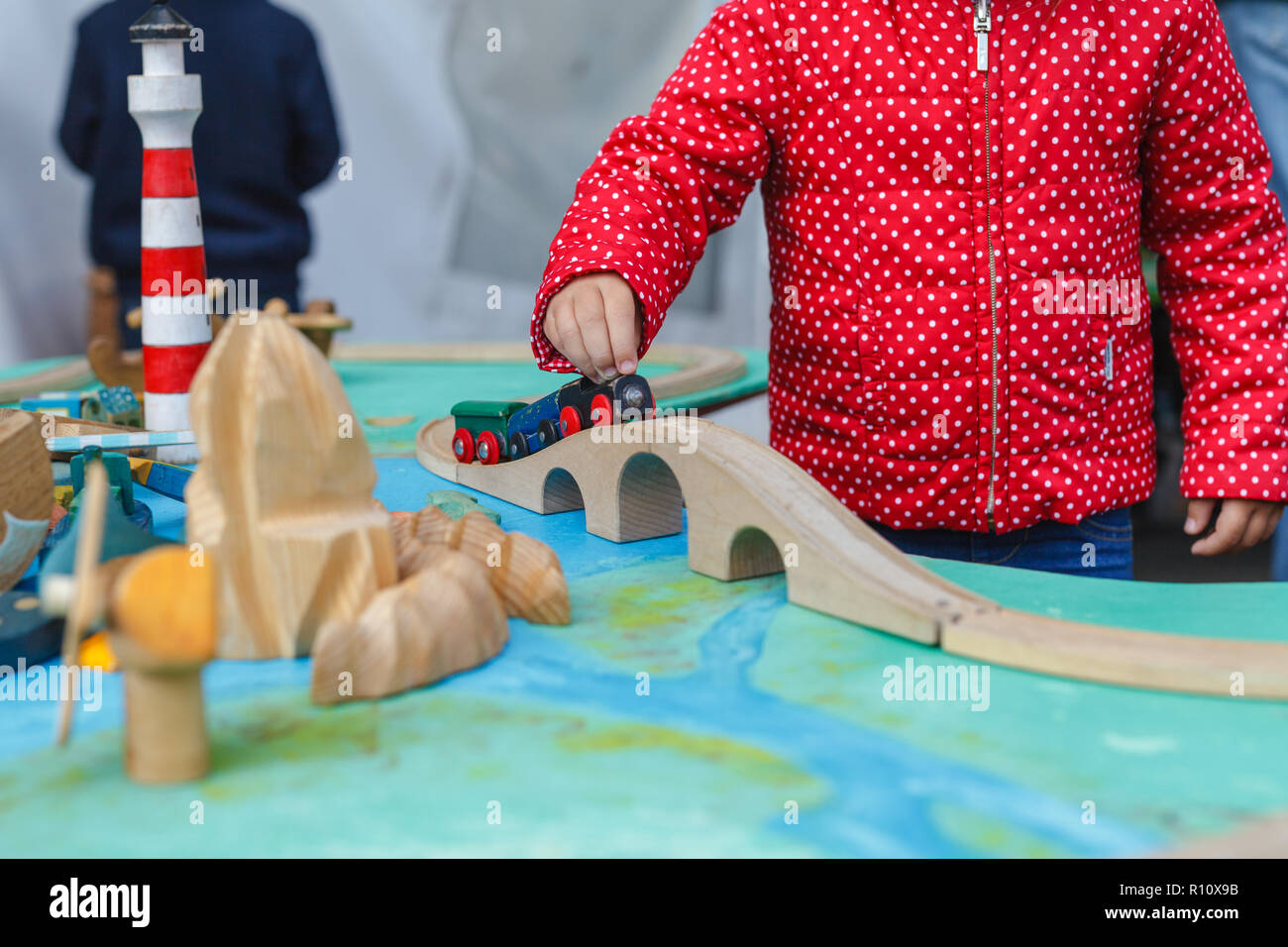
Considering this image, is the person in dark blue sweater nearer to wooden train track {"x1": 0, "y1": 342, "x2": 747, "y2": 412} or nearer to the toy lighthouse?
wooden train track {"x1": 0, "y1": 342, "x2": 747, "y2": 412}

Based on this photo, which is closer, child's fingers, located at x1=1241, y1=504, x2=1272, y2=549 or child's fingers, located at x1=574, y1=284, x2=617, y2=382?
child's fingers, located at x1=574, y1=284, x2=617, y2=382

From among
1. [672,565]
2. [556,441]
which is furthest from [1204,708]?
[556,441]

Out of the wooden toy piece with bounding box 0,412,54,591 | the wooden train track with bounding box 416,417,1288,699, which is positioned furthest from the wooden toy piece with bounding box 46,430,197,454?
the wooden train track with bounding box 416,417,1288,699

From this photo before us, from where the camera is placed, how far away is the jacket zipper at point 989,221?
117 centimetres

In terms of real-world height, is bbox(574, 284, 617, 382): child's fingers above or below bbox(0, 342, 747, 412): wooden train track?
above

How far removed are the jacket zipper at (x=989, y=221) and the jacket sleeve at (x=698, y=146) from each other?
17 cm

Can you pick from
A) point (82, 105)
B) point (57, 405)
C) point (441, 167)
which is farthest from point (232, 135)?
point (441, 167)

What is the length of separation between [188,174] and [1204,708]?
3.22 ft

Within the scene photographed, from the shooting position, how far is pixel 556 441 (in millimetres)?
1078

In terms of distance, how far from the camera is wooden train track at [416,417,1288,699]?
0.70 m

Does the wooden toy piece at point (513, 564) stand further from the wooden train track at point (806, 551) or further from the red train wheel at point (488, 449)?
the red train wheel at point (488, 449)

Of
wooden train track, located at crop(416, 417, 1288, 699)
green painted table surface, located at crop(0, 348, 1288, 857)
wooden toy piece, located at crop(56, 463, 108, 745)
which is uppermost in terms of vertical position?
wooden toy piece, located at crop(56, 463, 108, 745)

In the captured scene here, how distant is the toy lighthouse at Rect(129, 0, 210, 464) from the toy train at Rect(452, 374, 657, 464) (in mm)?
260

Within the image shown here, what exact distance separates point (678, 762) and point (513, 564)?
233mm
